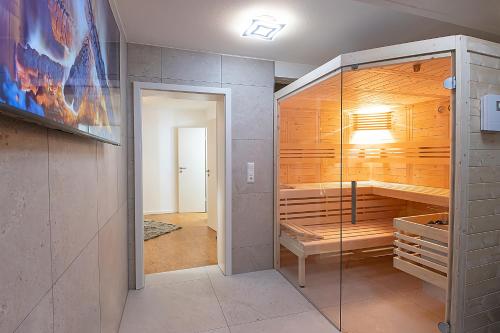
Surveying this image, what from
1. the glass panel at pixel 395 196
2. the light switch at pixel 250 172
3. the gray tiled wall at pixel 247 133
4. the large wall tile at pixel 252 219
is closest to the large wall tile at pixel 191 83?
the gray tiled wall at pixel 247 133

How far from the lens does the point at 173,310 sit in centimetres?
227

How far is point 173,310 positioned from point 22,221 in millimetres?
1973

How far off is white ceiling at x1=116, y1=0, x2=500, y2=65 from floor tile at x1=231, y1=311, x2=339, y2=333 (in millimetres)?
2317

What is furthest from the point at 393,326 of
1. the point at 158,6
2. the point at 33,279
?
the point at 158,6

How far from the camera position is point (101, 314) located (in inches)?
54.3

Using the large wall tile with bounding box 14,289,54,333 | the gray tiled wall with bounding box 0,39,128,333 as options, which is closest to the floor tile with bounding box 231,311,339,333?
the gray tiled wall with bounding box 0,39,128,333

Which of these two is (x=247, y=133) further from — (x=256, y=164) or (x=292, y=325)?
(x=292, y=325)

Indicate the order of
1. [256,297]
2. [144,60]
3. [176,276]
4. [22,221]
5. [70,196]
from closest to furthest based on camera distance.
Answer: [22,221] → [70,196] → [256,297] → [144,60] → [176,276]

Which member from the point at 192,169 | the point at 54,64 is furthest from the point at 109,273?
the point at 192,169

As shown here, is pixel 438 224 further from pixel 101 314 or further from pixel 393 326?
pixel 101 314

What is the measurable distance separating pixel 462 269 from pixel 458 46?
1.34m

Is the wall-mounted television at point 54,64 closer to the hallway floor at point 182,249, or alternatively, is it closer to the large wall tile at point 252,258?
the large wall tile at point 252,258

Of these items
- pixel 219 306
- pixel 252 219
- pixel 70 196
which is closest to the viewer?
pixel 70 196

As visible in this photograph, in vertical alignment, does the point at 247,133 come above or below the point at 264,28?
below
